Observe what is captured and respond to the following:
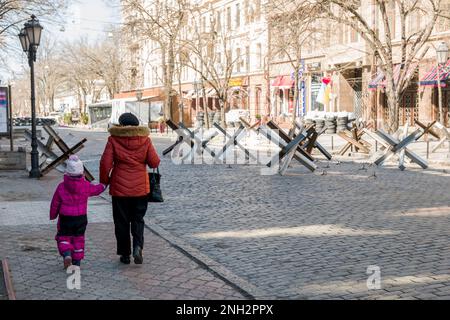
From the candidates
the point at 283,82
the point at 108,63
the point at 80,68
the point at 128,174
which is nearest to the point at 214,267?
the point at 128,174

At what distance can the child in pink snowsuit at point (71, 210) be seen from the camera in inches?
Answer: 243

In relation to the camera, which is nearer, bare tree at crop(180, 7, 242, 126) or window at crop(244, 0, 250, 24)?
window at crop(244, 0, 250, 24)

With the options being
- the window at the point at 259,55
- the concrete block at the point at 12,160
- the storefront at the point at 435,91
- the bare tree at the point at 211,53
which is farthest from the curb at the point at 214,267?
the window at the point at 259,55

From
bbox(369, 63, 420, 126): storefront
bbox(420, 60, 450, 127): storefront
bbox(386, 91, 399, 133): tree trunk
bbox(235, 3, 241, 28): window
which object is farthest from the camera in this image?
bbox(235, 3, 241, 28): window

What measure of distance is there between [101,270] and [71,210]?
2.13 feet

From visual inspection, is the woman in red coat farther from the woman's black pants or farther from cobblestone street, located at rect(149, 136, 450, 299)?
cobblestone street, located at rect(149, 136, 450, 299)

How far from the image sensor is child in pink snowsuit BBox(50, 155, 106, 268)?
6180mm

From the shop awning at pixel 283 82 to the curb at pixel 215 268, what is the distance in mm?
37540

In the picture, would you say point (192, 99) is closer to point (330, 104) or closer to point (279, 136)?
point (330, 104)

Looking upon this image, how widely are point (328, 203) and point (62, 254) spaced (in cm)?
566

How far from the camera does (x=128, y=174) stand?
6.37 metres

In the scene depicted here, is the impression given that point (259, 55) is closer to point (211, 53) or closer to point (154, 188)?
point (211, 53)

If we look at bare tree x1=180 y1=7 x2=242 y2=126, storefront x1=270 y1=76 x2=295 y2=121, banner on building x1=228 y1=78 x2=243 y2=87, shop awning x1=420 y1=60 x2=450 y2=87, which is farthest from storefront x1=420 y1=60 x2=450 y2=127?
banner on building x1=228 y1=78 x2=243 y2=87

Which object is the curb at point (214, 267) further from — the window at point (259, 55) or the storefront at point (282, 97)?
the window at point (259, 55)
